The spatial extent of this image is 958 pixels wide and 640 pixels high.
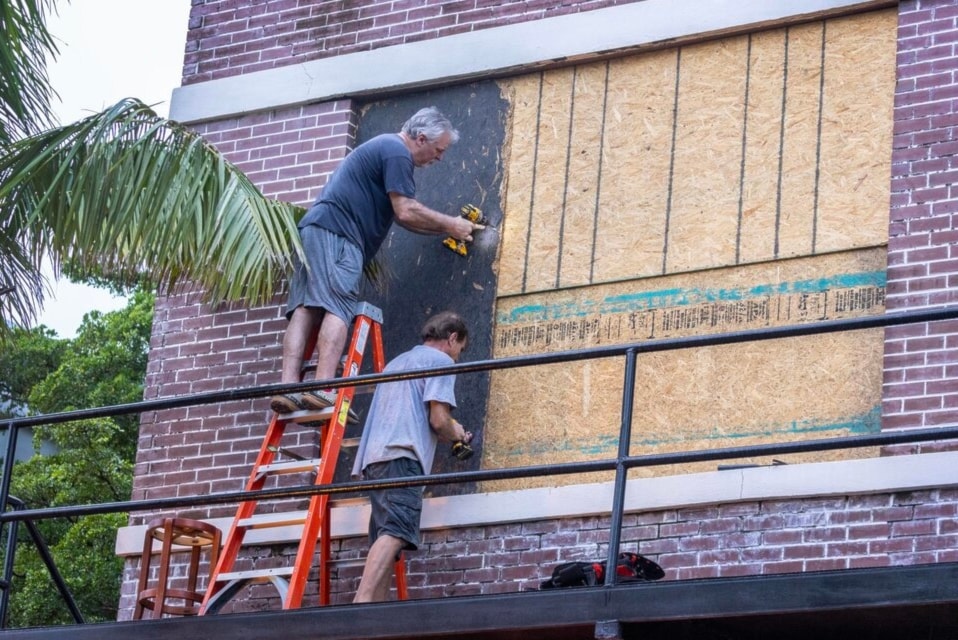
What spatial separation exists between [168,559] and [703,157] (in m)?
3.63

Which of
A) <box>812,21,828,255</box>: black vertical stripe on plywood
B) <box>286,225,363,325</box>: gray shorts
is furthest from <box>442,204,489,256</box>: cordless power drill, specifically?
<box>812,21,828,255</box>: black vertical stripe on plywood

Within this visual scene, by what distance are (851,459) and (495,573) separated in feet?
6.35

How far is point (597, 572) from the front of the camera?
317 inches

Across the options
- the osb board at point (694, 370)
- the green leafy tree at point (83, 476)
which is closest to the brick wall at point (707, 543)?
the osb board at point (694, 370)

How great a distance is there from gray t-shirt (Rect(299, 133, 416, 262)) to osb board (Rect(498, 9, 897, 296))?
0.80 metres

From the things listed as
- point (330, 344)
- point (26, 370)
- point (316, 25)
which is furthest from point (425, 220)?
point (26, 370)

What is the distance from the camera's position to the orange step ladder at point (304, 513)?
9094mm

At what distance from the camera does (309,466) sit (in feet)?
30.2

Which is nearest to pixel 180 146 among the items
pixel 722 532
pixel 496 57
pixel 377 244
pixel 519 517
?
pixel 377 244

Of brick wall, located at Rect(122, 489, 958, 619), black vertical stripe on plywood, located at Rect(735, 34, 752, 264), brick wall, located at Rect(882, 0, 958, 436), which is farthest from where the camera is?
black vertical stripe on plywood, located at Rect(735, 34, 752, 264)

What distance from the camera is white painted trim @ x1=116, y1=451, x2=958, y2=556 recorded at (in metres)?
8.62

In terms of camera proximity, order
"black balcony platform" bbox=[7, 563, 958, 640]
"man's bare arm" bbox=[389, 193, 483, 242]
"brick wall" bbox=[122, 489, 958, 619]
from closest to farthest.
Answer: "black balcony platform" bbox=[7, 563, 958, 640] < "brick wall" bbox=[122, 489, 958, 619] < "man's bare arm" bbox=[389, 193, 483, 242]

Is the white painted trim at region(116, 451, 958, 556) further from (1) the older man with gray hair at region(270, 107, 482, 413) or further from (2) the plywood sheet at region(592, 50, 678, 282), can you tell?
(2) the plywood sheet at region(592, 50, 678, 282)

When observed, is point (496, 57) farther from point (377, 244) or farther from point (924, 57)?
point (924, 57)
